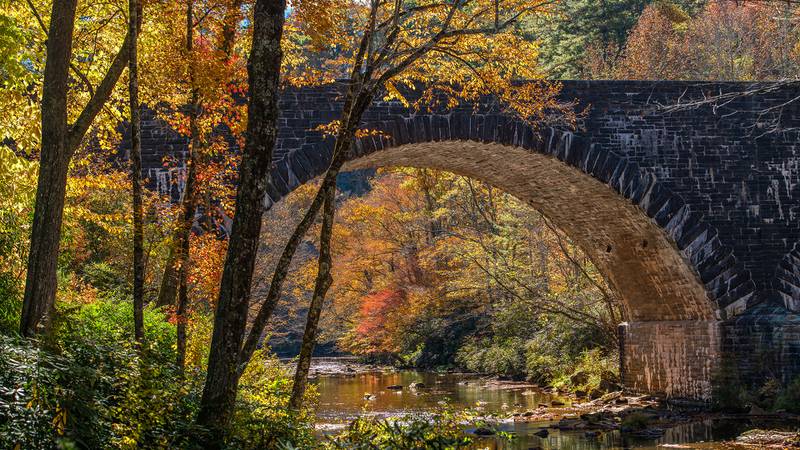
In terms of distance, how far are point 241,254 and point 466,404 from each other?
1210 cm

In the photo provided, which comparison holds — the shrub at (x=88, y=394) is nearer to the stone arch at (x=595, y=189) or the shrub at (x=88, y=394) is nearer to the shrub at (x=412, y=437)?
the shrub at (x=412, y=437)

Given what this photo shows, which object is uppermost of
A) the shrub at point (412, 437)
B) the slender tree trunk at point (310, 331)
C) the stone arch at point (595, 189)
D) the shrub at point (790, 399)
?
the stone arch at point (595, 189)

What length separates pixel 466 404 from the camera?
61.2ft

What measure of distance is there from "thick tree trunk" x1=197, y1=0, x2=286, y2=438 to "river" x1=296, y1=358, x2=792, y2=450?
203cm

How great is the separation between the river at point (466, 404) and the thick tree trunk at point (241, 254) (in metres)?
2.03

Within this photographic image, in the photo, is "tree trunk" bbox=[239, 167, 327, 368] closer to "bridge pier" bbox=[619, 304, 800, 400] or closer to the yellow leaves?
the yellow leaves

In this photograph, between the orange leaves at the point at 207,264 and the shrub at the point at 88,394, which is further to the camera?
the orange leaves at the point at 207,264

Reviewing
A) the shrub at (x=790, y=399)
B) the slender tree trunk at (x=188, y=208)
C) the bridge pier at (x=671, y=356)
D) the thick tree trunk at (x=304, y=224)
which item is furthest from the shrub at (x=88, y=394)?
A: the bridge pier at (x=671, y=356)

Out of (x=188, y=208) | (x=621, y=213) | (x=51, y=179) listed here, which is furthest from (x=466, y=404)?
(x=51, y=179)

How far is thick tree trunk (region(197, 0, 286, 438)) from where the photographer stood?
725 centimetres

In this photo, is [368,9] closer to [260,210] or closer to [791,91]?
[260,210]

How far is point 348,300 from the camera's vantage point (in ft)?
111

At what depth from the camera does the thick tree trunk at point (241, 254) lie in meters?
7.25

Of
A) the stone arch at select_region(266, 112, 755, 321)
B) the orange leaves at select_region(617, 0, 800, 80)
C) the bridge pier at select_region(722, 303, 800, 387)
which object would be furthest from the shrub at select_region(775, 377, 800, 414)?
the orange leaves at select_region(617, 0, 800, 80)
